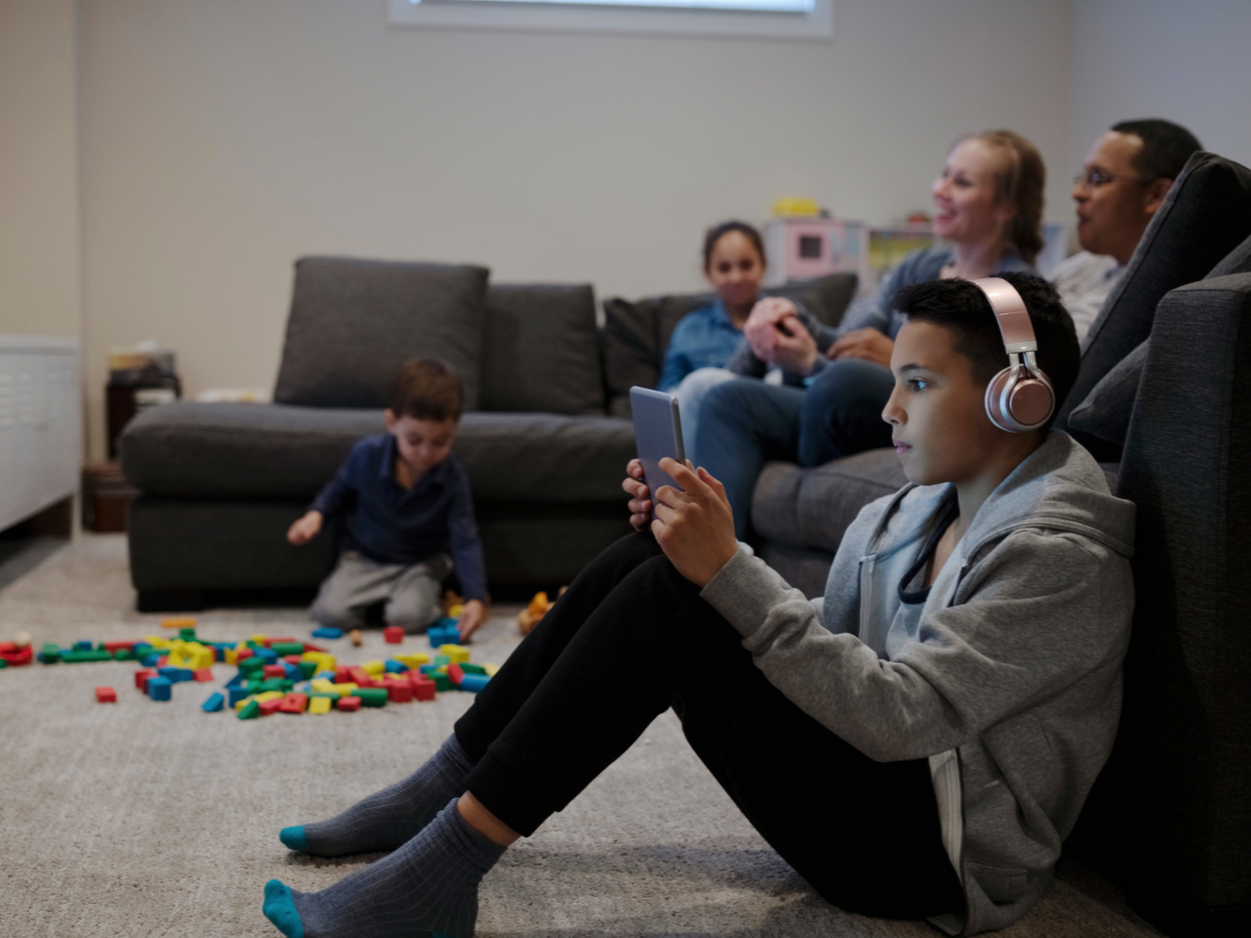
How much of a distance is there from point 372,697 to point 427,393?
825 mm

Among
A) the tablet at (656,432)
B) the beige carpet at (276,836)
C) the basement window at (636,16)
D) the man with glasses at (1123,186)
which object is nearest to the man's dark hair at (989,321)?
the tablet at (656,432)

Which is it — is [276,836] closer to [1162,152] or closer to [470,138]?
[1162,152]

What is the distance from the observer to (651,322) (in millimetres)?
3818

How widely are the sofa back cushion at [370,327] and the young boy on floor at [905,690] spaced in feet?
7.88

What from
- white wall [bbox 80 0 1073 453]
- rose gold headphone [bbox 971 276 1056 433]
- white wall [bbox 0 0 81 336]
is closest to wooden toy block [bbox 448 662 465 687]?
rose gold headphone [bbox 971 276 1056 433]

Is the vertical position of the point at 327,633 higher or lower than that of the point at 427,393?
lower

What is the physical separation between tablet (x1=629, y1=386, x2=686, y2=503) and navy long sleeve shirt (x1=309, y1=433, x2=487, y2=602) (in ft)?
4.94

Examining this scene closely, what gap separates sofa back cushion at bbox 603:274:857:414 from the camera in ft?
12.3

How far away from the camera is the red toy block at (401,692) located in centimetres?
204

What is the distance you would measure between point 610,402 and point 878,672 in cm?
284

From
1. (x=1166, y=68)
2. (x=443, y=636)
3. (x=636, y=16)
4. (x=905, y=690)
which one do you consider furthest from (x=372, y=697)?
(x=1166, y=68)

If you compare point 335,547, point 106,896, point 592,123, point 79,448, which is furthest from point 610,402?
point 106,896

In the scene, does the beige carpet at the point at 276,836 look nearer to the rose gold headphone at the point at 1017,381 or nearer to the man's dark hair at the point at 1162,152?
the rose gold headphone at the point at 1017,381

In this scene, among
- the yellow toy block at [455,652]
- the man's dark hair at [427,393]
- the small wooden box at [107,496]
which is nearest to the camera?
the yellow toy block at [455,652]
